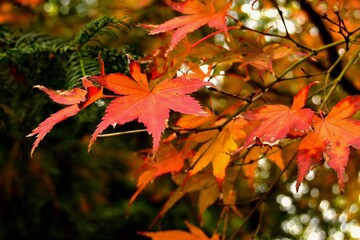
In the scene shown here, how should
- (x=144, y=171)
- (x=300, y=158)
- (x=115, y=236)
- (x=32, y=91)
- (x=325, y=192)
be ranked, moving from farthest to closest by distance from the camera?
(x=325, y=192)
(x=115, y=236)
(x=32, y=91)
(x=144, y=171)
(x=300, y=158)

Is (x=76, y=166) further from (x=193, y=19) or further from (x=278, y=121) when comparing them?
(x=278, y=121)

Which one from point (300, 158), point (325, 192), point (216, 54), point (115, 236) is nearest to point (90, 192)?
point (115, 236)

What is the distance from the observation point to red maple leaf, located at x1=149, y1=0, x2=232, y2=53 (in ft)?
2.61

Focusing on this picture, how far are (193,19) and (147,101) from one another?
222 mm

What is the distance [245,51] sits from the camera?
2.93 feet

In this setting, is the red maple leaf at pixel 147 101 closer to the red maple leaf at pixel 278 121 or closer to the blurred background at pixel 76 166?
the red maple leaf at pixel 278 121

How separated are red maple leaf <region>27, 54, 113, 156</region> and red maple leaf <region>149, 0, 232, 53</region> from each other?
0.15 metres

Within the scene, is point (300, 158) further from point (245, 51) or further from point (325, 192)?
point (325, 192)

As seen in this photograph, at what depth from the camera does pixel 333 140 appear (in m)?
0.68

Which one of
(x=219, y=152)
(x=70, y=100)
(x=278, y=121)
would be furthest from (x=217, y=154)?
(x=70, y=100)

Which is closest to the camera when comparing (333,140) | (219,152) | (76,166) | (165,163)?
(333,140)

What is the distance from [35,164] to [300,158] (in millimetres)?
1594

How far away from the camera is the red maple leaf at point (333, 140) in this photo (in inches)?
25.7

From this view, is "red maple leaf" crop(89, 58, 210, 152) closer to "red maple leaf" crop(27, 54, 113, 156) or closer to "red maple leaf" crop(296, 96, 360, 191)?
"red maple leaf" crop(27, 54, 113, 156)
